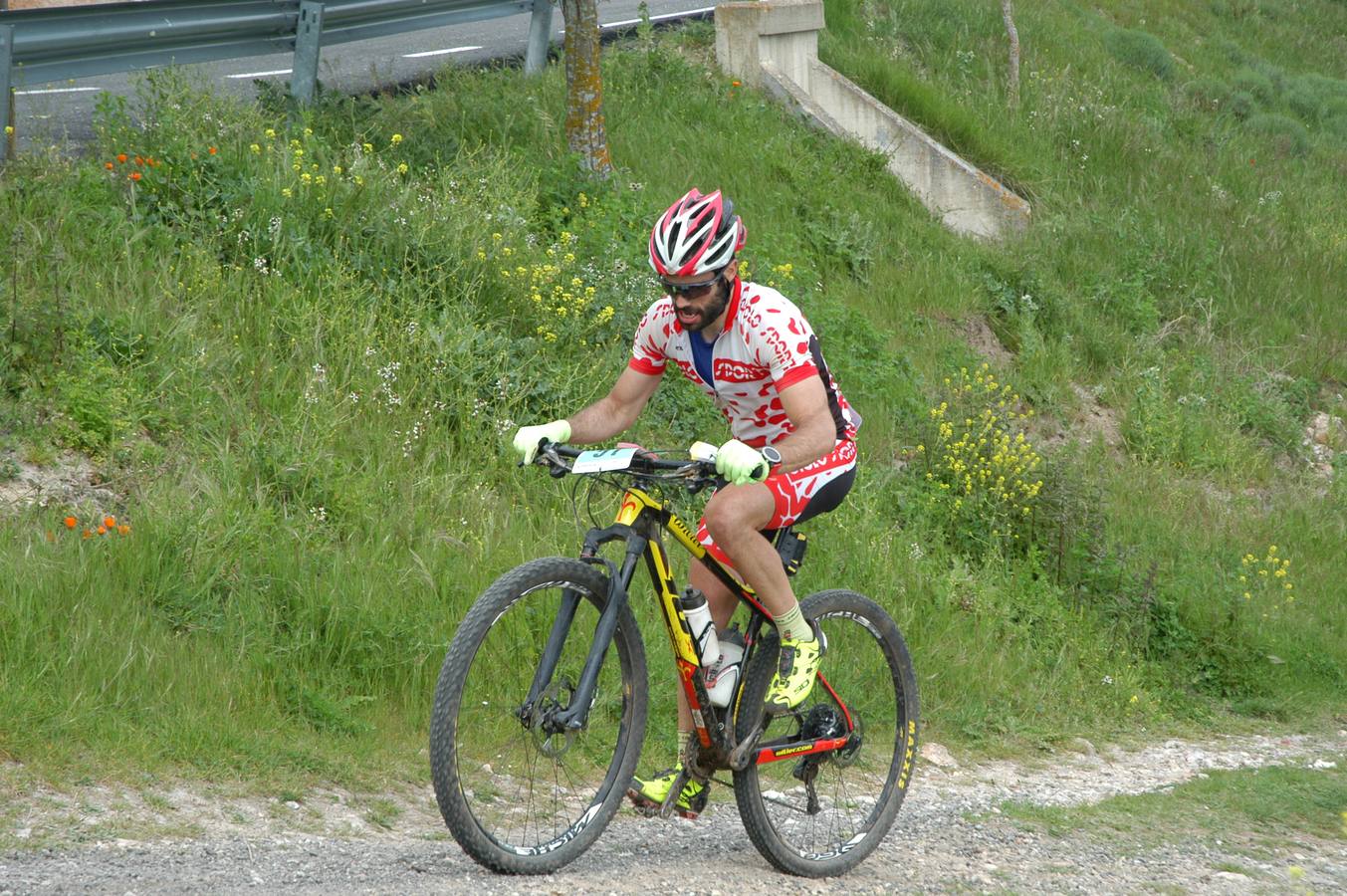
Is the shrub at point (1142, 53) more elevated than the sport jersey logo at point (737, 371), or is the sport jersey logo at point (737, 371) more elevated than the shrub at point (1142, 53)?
the shrub at point (1142, 53)

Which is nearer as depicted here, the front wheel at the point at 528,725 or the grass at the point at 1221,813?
the front wheel at the point at 528,725

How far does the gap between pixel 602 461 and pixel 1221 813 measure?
13.0ft

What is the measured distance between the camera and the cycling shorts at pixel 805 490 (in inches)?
202

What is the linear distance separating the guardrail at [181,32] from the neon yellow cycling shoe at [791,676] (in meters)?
5.65

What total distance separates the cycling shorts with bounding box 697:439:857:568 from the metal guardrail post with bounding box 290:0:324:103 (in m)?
6.17

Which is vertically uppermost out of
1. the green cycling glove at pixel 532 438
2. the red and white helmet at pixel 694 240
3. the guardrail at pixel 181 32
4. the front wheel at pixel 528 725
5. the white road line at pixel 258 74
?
the white road line at pixel 258 74

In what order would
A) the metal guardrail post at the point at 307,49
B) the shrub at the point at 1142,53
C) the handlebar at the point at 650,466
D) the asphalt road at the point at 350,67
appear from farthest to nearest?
the shrub at the point at 1142,53, the metal guardrail post at the point at 307,49, the asphalt road at the point at 350,67, the handlebar at the point at 650,466

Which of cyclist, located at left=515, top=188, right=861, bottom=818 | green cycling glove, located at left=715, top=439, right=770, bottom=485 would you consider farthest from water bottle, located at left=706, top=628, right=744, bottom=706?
green cycling glove, located at left=715, top=439, right=770, bottom=485

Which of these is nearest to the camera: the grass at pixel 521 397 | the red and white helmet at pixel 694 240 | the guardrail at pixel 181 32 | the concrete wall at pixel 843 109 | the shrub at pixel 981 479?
the red and white helmet at pixel 694 240

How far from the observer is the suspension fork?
4.56 metres

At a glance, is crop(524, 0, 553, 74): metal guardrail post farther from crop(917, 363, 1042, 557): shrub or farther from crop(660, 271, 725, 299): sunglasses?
crop(660, 271, 725, 299): sunglasses

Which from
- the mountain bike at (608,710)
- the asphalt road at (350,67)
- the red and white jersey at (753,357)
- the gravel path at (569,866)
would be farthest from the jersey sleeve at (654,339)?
the asphalt road at (350,67)

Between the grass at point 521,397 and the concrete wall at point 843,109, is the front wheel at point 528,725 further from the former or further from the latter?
the concrete wall at point 843,109

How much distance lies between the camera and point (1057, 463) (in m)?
9.71
